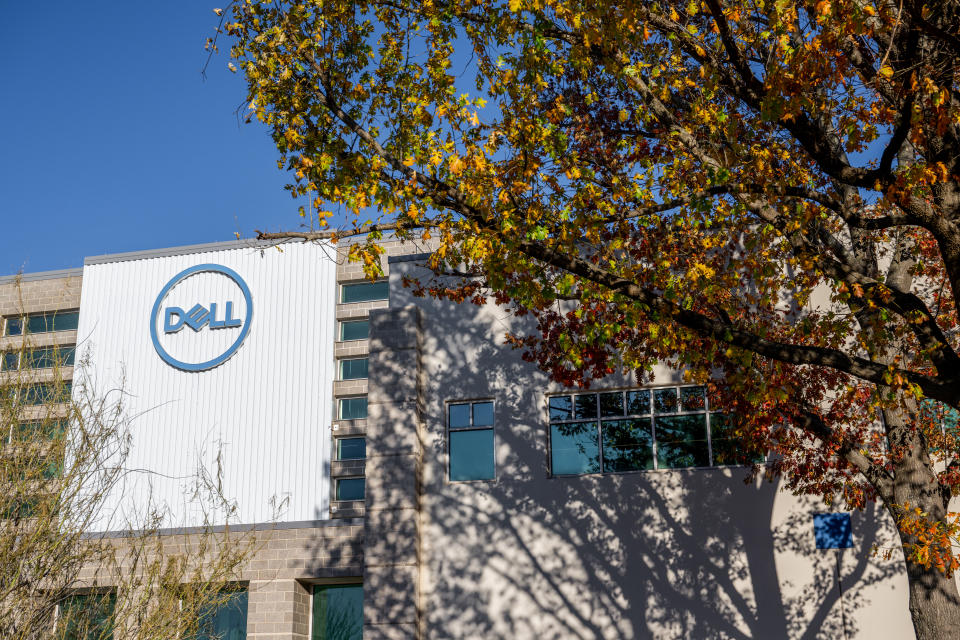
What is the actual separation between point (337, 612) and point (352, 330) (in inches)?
636

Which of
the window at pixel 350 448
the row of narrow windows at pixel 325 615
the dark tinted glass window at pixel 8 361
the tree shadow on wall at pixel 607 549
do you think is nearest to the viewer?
the dark tinted glass window at pixel 8 361

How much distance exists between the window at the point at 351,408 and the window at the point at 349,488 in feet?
7.83

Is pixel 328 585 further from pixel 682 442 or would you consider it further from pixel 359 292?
pixel 359 292

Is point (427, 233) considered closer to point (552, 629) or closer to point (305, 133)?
point (305, 133)

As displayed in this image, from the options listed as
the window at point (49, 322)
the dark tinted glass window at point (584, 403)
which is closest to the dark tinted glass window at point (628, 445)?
the dark tinted glass window at point (584, 403)

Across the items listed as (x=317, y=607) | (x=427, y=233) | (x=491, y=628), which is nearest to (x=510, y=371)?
(x=491, y=628)

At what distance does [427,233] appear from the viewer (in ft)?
32.7

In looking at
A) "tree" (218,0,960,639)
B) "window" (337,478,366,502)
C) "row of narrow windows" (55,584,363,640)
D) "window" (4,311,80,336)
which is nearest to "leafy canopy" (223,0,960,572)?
"tree" (218,0,960,639)

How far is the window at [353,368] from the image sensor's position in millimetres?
36906

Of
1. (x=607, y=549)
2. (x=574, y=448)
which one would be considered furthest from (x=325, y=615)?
(x=607, y=549)

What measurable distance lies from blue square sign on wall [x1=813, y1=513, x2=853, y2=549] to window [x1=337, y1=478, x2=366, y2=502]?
73.4 ft

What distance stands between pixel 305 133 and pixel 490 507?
7.95 meters

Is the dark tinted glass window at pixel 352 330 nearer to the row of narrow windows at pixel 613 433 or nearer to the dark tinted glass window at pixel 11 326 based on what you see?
the dark tinted glass window at pixel 11 326

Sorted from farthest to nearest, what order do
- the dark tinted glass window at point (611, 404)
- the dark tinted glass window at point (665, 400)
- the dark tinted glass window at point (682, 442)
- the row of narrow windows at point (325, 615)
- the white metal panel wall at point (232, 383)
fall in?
the white metal panel wall at point (232, 383), the row of narrow windows at point (325, 615), the dark tinted glass window at point (611, 404), the dark tinted glass window at point (665, 400), the dark tinted glass window at point (682, 442)
